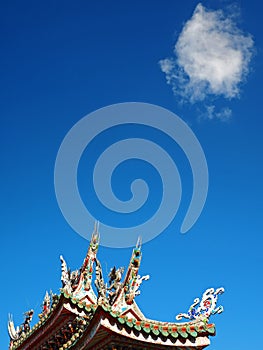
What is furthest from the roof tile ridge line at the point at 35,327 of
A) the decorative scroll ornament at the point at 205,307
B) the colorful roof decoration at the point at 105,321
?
the decorative scroll ornament at the point at 205,307

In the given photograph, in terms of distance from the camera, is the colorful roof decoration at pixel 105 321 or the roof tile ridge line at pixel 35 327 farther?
the roof tile ridge line at pixel 35 327

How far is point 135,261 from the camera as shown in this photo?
20.4 meters

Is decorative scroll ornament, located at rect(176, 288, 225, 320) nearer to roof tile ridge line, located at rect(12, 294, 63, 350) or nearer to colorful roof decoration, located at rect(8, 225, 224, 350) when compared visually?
colorful roof decoration, located at rect(8, 225, 224, 350)

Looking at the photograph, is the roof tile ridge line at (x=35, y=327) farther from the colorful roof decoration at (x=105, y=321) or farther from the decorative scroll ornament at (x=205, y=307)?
the decorative scroll ornament at (x=205, y=307)

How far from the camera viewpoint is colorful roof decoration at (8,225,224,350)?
13.7m

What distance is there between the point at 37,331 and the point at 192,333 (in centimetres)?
942

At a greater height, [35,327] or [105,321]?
[35,327]

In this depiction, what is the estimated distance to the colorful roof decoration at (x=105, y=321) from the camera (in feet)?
44.8

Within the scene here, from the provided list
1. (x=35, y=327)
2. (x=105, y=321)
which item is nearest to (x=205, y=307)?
(x=105, y=321)

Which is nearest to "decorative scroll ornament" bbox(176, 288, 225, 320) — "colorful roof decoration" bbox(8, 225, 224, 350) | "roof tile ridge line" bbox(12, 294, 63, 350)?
"colorful roof decoration" bbox(8, 225, 224, 350)

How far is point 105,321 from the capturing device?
13.3m

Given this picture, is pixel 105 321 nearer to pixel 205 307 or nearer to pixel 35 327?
pixel 205 307

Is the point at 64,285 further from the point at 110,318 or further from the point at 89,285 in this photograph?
the point at 110,318

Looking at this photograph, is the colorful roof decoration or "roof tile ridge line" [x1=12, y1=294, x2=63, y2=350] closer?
the colorful roof decoration
